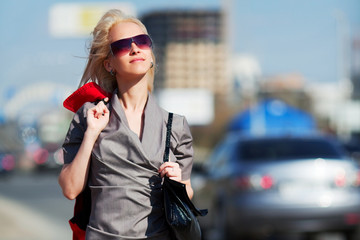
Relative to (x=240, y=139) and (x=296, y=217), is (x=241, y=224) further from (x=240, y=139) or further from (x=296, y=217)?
(x=240, y=139)

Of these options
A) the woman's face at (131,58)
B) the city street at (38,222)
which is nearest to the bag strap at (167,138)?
the woman's face at (131,58)

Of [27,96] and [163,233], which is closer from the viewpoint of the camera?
[163,233]

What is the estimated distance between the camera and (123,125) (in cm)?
300

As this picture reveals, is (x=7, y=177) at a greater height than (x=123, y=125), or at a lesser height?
lesser

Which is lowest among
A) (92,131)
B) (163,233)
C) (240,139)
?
(240,139)

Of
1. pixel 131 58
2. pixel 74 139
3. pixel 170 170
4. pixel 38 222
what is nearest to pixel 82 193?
pixel 74 139

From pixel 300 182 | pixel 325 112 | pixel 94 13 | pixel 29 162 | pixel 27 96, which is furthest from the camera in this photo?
pixel 325 112

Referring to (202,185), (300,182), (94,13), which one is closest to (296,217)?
(300,182)

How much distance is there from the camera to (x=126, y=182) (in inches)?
117

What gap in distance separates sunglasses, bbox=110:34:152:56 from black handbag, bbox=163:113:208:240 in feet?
1.12

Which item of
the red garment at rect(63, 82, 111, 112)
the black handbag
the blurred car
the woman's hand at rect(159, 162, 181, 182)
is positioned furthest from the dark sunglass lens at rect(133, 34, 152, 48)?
the blurred car

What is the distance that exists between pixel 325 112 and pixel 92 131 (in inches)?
7133

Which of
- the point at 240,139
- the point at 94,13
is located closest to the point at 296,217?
the point at 240,139

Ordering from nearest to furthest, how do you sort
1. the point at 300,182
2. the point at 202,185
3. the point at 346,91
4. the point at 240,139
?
the point at 300,182 → the point at 240,139 → the point at 202,185 → the point at 346,91
